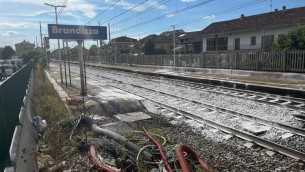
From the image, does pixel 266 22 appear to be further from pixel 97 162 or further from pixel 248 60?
pixel 97 162

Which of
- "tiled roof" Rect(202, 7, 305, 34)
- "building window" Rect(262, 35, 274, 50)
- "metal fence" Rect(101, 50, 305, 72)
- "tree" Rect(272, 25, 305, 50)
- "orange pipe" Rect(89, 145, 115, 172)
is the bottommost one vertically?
"orange pipe" Rect(89, 145, 115, 172)

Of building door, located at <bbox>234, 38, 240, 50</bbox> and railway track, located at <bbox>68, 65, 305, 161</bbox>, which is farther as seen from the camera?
building door, located at <bbox>234, 38, 240, 50</bbox>

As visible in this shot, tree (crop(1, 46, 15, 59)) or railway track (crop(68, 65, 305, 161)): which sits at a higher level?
tree (crop(1, 46, 15, 59))

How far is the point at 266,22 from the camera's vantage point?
34688mm

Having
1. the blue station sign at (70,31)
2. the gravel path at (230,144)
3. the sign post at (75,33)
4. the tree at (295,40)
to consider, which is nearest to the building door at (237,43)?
the tree at (295,40)

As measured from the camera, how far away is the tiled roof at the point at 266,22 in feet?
103

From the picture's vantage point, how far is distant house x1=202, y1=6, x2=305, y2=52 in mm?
A: 32281

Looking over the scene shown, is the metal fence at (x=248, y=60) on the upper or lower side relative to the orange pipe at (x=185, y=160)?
upper

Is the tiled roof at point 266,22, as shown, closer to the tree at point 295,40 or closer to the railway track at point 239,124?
the tree at point 295,40

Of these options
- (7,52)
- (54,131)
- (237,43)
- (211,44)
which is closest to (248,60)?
(237,43)

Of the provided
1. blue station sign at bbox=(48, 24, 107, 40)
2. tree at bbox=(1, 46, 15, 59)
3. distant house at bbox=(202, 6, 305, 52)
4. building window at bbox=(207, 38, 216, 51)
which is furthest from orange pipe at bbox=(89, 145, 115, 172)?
tree at bbox=(1, 46, 15, 59)

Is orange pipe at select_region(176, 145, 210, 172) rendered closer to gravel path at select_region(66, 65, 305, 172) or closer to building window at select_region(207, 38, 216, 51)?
gravel path at select_region(66, 65, 305, 172)

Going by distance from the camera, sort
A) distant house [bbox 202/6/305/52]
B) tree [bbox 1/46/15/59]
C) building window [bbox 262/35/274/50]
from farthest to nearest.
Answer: tree [bbox 1/46/15/59], building window [bbox 262/35/274/50], distant house [bbox 202/6/305/52]

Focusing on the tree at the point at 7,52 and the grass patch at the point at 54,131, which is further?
the tree at the point at 7,52
